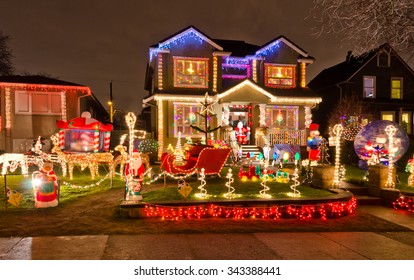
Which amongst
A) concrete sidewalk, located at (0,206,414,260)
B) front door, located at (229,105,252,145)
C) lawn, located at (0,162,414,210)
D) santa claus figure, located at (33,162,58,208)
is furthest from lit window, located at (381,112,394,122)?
santa claus figure, located at (33,162,58,208)

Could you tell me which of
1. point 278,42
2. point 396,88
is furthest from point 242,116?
point 396,88

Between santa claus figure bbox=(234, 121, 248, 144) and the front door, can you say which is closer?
santa claus figure bbox=(234, 121, 248, 144)

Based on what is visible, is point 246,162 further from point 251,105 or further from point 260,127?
point 251,105

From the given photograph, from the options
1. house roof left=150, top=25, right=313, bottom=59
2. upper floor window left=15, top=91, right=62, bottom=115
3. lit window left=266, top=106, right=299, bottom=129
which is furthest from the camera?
lit window left=266, top=106, right=299, bottom=129

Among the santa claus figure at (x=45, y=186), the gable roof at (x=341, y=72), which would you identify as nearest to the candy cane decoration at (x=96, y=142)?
the santa claus figure at (x=45, y=186)

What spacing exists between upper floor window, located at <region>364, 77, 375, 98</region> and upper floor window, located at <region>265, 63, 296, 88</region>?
30.8ft

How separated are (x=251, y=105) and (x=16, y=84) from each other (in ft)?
48.9

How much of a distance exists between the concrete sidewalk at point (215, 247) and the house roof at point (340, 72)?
23626 mm

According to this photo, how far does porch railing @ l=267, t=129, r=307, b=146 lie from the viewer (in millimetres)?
20859

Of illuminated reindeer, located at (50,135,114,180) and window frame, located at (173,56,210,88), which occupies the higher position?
window frame, located at (173,56,210,88)

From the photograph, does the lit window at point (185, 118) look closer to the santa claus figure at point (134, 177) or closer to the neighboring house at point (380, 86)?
the santa claus figure at point (134, 177)

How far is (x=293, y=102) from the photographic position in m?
22.4

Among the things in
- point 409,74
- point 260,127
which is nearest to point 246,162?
point 260,127

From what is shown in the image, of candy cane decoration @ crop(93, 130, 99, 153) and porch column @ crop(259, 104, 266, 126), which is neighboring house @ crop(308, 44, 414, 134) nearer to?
porch column @ crop(259, 104, 266, 126)
